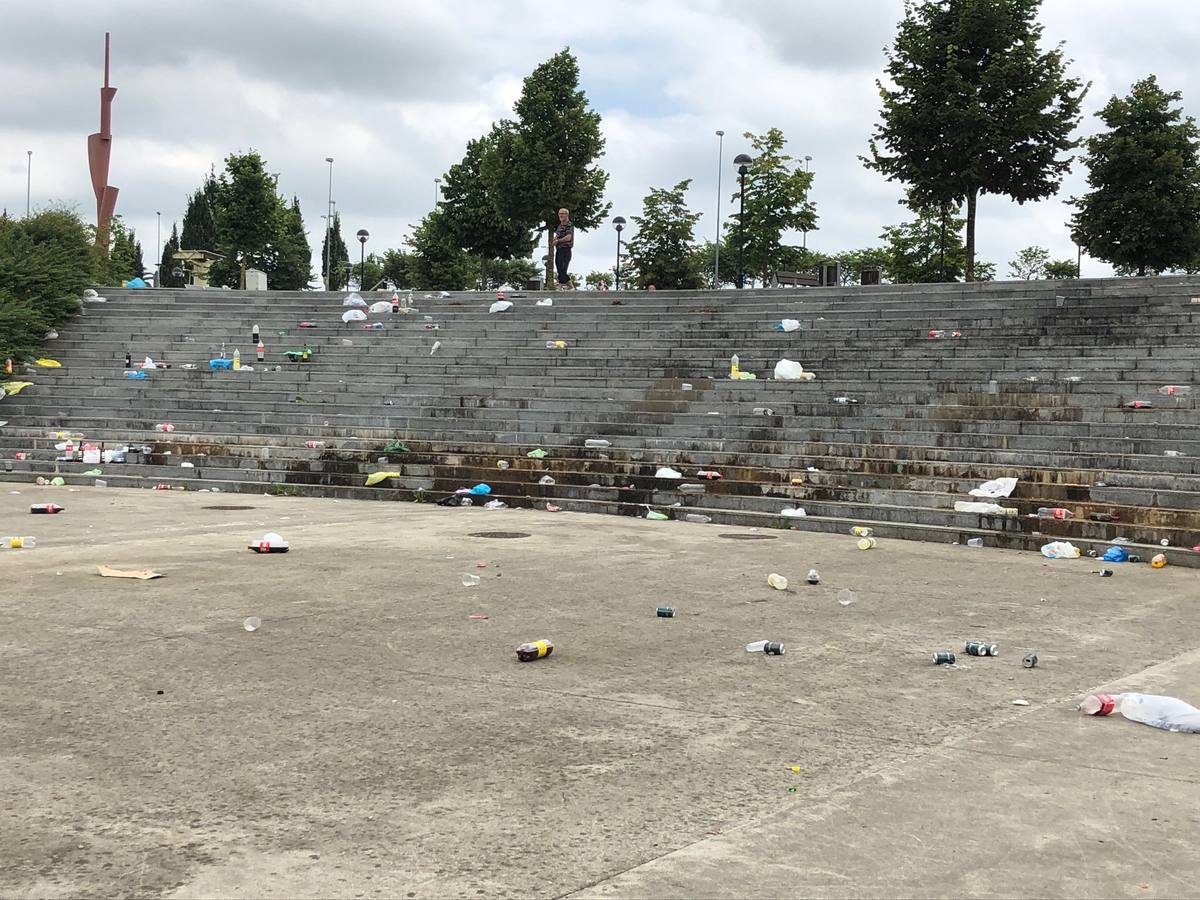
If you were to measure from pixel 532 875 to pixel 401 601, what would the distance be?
464cm

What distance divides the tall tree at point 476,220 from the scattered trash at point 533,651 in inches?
1571

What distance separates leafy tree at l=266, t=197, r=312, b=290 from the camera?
205ft

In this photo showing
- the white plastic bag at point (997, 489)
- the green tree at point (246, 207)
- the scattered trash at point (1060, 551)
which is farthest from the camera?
the green tree at point (246, 207)

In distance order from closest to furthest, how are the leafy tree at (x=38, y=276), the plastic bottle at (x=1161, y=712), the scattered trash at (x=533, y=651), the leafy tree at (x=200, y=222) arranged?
the plastic bottle at (x=1161, y=712)
the scattered trash at (x=533, y=651)
the leafy tree at (x=38, y=276)
the leafy tree at (x=200, y=222)

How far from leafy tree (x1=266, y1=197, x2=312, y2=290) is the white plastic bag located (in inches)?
1920

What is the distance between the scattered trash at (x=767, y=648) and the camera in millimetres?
6184

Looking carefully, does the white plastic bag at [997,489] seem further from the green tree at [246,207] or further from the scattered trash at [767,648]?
the green tree at [246,207]

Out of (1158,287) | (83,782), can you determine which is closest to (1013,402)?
(1158,287)

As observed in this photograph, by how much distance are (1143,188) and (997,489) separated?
25.7 metres

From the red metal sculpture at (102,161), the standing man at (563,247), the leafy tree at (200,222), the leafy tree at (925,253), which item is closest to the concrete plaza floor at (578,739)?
the standing man at (563,247)

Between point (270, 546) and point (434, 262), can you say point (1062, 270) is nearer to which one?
point (434, 262)

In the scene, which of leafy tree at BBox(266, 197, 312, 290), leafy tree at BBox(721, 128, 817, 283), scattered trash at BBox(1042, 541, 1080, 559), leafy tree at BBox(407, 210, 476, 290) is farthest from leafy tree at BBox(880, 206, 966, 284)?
scattered trash at BBox(1042, 541, 1080, 559)

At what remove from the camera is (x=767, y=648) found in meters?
6.22

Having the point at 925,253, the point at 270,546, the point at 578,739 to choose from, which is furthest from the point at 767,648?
the point at 925,253
